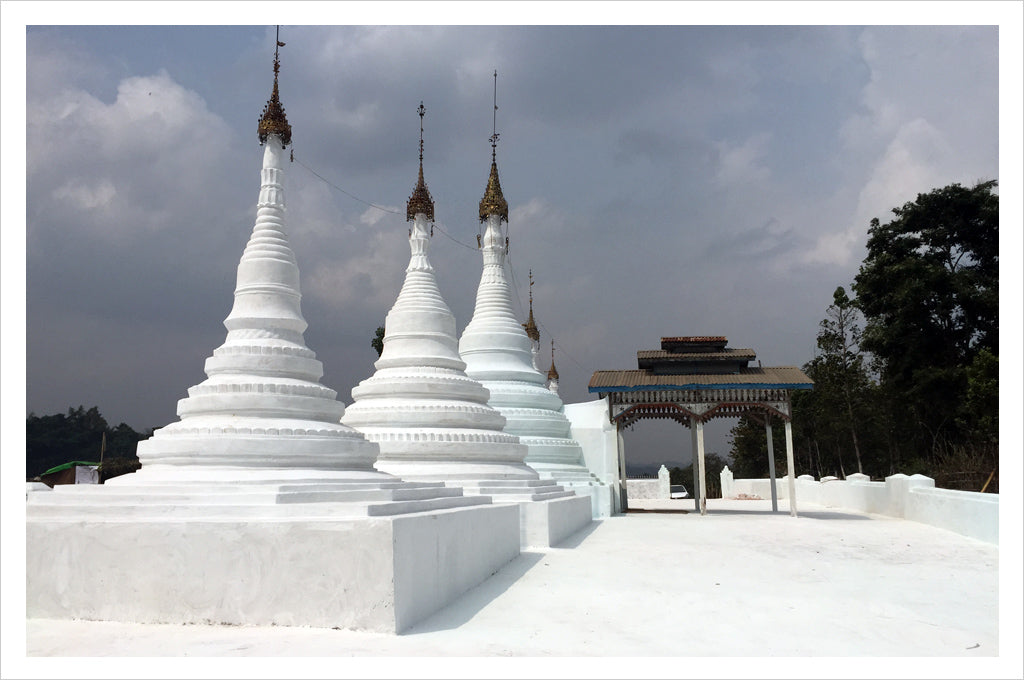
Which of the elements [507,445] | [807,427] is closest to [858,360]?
[807,427]

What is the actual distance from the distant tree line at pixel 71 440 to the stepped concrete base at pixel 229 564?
40.1 m

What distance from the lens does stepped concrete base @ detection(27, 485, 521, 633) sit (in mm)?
7035

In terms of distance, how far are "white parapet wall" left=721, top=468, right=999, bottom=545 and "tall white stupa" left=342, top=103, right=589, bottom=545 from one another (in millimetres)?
7430

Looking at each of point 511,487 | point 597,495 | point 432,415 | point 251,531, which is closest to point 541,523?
point 511,487

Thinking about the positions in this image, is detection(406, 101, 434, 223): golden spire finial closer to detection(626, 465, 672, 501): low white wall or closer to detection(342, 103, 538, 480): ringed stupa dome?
detection(342, 103, 538, 480): ringed stupa dome

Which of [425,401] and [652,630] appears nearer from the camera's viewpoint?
[652,630]

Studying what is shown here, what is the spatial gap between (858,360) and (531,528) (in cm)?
3398

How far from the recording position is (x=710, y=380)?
22.9 m

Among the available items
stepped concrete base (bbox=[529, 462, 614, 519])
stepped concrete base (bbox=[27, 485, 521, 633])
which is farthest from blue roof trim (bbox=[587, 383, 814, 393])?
stepped concrete base (bbox=[27, 485, 521, 633])

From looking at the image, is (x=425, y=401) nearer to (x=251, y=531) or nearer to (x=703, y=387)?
(x=251, y=531)

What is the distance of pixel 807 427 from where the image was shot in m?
47.0

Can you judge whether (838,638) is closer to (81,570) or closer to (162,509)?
(162,509)

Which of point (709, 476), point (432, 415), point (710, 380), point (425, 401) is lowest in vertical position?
point (709, 476)

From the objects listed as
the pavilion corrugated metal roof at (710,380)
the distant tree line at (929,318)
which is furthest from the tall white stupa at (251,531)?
the distant tree line at (929,318)
